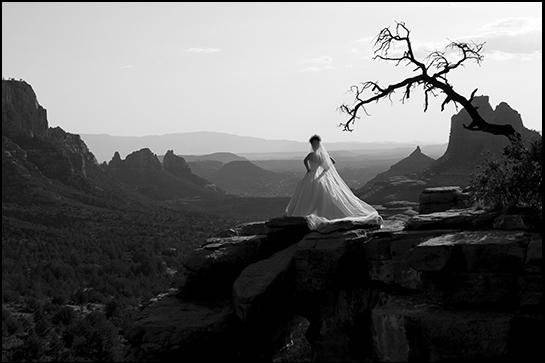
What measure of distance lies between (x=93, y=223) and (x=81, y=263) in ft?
57.3

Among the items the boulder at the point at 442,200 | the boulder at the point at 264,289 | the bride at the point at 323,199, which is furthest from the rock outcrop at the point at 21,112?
the boulder at the point at 442,200

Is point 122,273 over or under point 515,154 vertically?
under

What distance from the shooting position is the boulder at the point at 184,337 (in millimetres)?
13969

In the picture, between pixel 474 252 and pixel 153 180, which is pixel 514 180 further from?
pixel 153 180

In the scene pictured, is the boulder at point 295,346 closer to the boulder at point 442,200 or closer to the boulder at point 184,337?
the boulder at point 184,337

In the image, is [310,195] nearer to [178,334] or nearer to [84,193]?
[178,334]

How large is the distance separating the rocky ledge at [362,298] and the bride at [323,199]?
1.75 ft

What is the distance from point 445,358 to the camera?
11.6 metres

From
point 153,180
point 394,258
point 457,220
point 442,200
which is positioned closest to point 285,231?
point 394,258

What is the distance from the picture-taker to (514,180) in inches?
547

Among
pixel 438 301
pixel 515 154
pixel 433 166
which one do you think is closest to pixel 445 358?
Answer: pixel 438 301

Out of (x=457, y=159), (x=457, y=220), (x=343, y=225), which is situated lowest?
(x=343, y=225)

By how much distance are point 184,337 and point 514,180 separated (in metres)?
8.61

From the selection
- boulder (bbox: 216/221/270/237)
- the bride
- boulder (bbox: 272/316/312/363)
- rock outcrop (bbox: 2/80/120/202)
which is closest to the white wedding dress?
the bride
